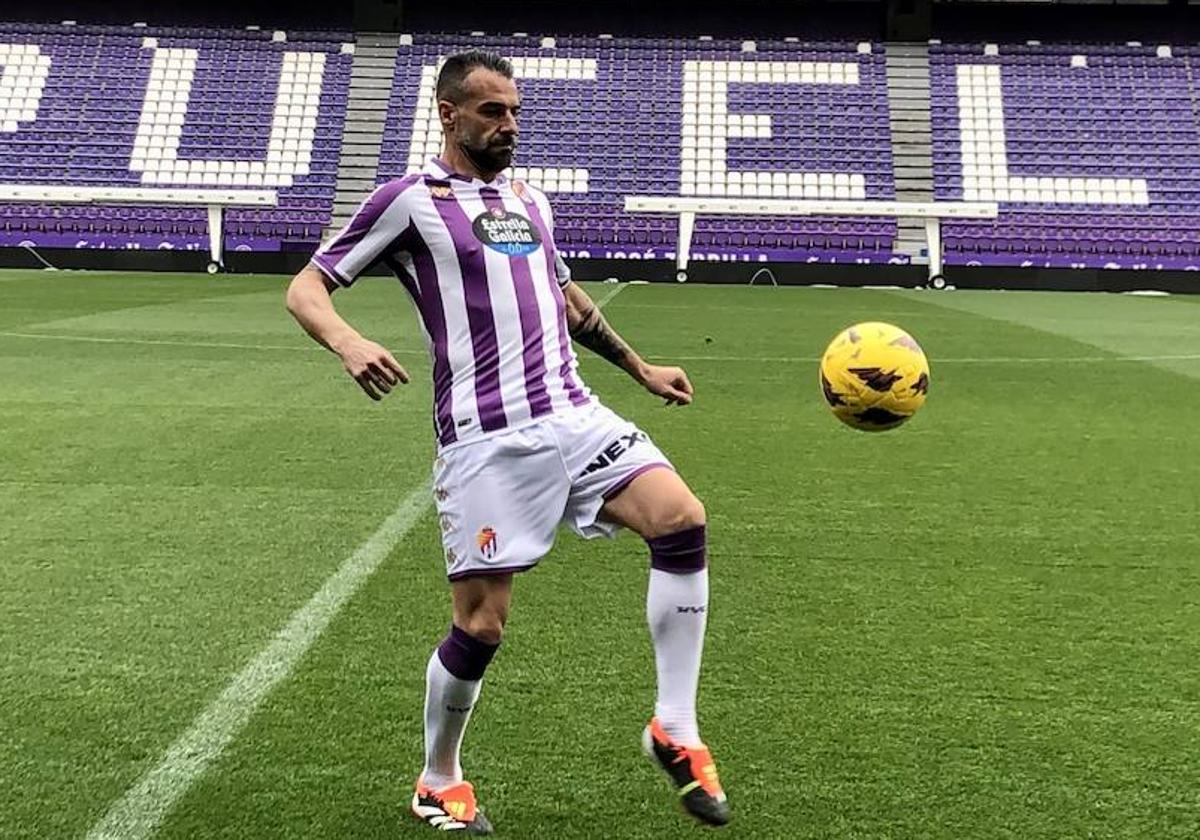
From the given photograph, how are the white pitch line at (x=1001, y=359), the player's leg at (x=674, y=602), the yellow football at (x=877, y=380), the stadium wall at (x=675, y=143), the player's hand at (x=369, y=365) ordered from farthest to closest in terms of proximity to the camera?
the stadium wall at (x=675, y=143) < the white pitch line at (x=1001, y=359) < the yellow football at (x=877, y=380) < the player's leg at (x=674, y=602) < the player's hand at (x=369, y=365)

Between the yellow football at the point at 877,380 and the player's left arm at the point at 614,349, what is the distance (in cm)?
62

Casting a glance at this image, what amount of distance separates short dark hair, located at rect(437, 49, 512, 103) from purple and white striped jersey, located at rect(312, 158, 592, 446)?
0.57 feet

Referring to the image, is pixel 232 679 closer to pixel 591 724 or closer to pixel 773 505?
pixel 591 724

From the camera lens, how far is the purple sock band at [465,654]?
9.66ft

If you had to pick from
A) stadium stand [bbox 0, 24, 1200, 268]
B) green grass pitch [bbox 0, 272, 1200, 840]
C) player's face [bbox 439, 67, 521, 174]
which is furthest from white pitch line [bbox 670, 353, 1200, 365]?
stadium stand [bbox 0, 24, 1200, 268]

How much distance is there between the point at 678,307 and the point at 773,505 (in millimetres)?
13084

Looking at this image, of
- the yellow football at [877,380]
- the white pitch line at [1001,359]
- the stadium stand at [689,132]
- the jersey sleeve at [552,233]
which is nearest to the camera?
the jersey sleeve at [552,233]

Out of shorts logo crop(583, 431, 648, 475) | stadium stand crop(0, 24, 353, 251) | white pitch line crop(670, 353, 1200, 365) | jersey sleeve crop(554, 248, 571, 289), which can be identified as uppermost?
stadium stand crop(0, 24, 353, 251)

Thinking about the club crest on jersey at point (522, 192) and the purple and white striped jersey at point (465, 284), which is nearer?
the purple and white striped jersey at point (465, 284)

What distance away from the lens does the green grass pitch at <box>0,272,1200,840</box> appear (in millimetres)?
3092

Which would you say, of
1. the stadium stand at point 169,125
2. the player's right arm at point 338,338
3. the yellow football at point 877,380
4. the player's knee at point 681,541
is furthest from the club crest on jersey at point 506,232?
the stadium stand at point 169,125

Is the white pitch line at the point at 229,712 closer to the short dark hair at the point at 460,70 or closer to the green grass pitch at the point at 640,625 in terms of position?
the green grass pitch at the point at 640,625

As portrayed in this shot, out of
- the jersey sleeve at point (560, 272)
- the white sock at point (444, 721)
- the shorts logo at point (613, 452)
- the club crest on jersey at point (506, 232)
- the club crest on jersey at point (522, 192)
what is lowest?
the white sock at point (444, 721)

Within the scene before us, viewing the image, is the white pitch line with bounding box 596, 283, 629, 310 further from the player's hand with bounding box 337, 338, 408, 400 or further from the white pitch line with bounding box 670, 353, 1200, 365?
the player's hand with bounding box 337, 338, 408, 400
